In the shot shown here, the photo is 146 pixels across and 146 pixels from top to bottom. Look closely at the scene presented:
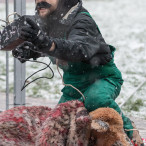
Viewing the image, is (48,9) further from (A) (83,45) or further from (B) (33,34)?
(B) (33,34)

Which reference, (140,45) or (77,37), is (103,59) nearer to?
(77,37)

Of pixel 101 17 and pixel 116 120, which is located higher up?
pixel 116 120

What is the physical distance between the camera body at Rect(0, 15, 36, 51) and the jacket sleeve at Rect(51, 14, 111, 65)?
0.25 metres

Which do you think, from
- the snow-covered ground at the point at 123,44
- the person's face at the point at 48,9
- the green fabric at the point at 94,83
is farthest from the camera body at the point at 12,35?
the snow-covered ground at the point at 123,44

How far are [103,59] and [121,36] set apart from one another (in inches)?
327

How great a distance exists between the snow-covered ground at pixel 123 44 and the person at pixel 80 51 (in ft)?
6.84

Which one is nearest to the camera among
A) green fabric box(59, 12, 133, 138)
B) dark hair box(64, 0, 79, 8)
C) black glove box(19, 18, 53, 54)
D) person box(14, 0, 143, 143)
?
black glove box(19, 18, 53, 54)

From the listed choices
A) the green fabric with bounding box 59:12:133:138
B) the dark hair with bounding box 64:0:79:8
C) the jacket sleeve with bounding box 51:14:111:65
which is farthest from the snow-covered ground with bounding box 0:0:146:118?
the dark hair with bounding box 64:0:79:8

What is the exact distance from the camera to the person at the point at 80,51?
2.58m

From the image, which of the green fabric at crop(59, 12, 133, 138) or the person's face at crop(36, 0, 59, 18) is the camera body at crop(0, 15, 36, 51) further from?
the green fabric at crop(59, 12, 133, 138)

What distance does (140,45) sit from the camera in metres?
9.92

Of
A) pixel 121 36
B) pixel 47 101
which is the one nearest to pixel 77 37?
pixel 47 101

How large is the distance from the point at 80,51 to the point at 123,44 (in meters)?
7.64

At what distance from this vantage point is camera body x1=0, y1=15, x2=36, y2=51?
2.45 metres
